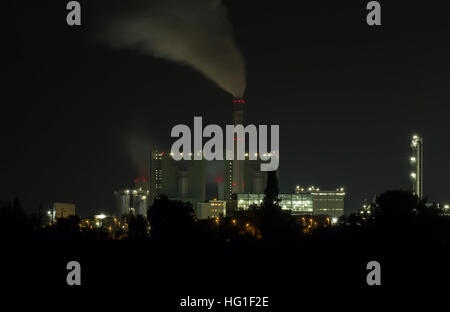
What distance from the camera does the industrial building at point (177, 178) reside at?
15075 centimetres

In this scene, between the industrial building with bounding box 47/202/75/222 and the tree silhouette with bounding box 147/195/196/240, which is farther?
the industrial building with bounding box 47/202/75/222

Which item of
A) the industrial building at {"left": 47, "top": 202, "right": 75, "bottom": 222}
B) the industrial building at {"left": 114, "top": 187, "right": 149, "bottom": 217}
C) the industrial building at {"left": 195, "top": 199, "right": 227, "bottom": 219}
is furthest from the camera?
the industrial building at {"left": 114, "top": 187, "right": 149, "bottom": 217}

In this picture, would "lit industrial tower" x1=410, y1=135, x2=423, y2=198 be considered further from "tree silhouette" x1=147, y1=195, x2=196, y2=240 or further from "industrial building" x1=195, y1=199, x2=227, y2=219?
"industrial building" x1=195, y1=199, x2=227, y2=219

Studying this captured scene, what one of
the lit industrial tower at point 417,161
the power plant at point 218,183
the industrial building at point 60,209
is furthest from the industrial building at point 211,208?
the lit industrial tower at point 417,161

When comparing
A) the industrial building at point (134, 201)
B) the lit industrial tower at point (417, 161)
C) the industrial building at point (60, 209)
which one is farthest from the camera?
the industrial building at point (134, 201)

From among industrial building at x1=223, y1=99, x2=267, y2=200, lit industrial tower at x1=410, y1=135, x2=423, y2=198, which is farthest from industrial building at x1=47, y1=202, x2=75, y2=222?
industrial building at x1=223, y1=99, x2=267, y2=200

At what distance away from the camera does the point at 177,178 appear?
154 metres

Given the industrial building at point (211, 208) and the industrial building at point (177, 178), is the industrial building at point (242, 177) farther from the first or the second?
the industrial building at point (211, 208)

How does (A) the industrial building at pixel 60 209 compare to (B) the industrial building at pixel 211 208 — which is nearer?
(A) the industrial building at pixel 60 209

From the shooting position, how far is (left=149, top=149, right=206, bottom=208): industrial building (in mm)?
150750

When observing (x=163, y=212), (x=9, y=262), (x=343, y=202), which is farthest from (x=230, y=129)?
→ (x=9, y=262)

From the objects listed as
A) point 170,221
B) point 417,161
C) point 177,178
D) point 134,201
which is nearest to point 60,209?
point 417,161
